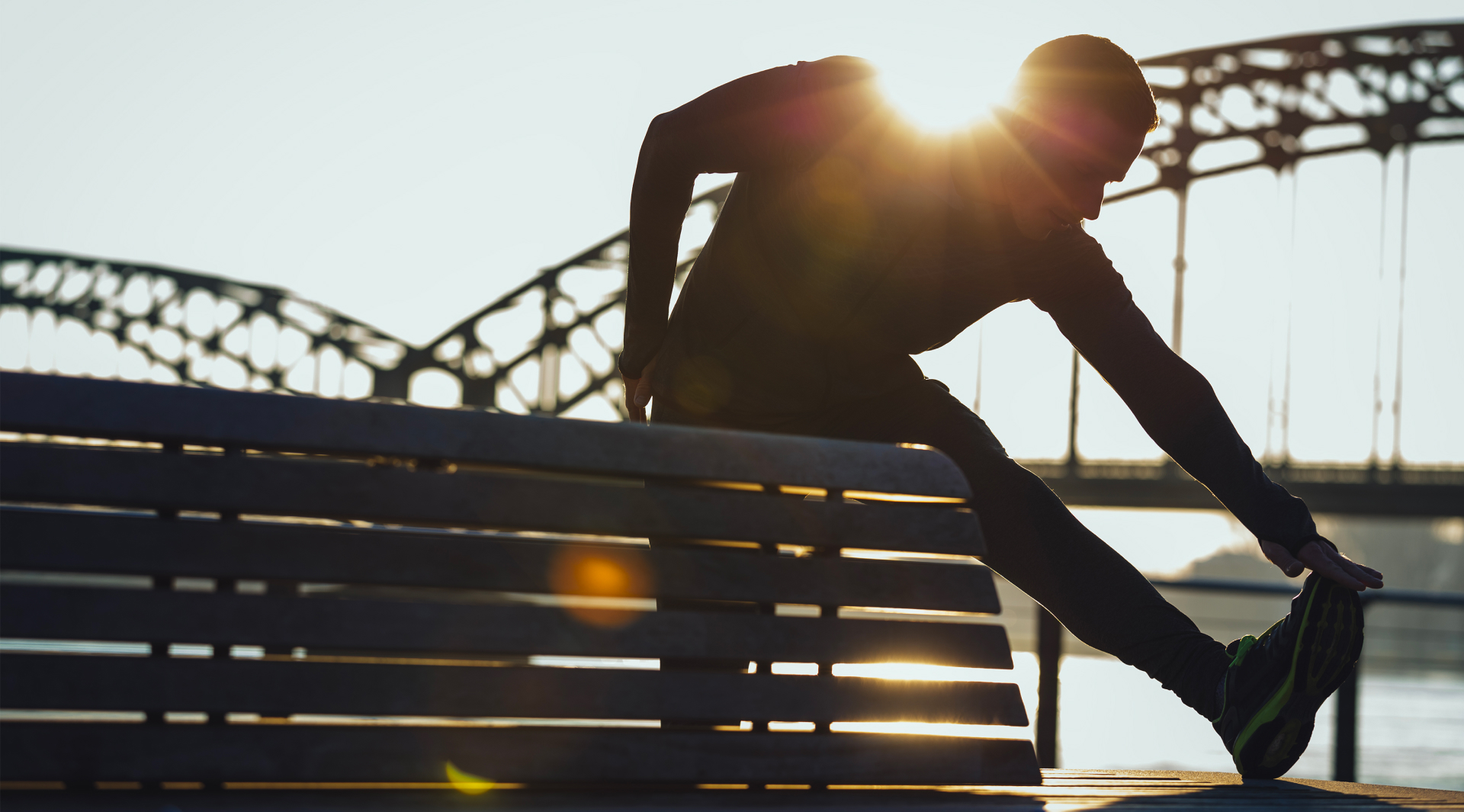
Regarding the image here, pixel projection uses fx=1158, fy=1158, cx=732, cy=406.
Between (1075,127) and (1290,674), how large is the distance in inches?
32.8

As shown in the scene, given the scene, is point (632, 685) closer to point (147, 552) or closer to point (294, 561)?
point (294, 561)

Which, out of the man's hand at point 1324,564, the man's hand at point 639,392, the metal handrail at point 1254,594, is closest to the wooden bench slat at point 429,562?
the man's hand at point 1324,564

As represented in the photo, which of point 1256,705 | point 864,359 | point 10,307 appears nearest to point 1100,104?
point 864,359

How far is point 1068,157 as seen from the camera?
167cm

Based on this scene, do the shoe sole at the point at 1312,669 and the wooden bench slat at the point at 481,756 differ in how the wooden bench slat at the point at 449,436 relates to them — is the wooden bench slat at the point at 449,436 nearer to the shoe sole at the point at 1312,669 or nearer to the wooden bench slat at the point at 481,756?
the wooden bench slat at the point at 481,756

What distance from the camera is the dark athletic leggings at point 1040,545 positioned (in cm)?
179

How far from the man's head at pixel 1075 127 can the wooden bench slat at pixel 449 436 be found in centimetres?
45

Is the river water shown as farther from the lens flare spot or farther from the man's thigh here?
the lens flare spot

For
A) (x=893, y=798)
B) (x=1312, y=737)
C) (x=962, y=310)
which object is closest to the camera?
(x=893, y=798)

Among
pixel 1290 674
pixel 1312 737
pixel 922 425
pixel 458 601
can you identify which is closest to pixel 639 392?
pixel 922 425

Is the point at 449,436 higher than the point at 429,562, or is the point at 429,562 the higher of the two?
Answer: the point at 449,436

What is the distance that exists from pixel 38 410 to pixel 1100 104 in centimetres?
141

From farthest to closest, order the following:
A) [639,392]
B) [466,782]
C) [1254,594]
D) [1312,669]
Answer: [1254,594] → [639,392] → [1312,669] → [466,782]

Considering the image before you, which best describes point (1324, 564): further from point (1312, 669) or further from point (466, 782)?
point (466, 782)
